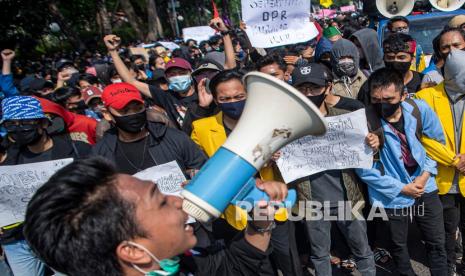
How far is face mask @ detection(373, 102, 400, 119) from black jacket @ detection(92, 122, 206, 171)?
1.23 metres

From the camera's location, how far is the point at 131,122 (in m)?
2.47

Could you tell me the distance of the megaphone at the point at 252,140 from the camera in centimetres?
128

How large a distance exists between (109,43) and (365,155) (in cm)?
249

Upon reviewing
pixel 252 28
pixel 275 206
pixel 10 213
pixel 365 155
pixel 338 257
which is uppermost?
pixel 252 28

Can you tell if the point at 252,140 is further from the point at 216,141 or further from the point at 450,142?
the point at 450,142

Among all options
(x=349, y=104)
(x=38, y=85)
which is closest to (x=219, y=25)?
(x=349, y=104)

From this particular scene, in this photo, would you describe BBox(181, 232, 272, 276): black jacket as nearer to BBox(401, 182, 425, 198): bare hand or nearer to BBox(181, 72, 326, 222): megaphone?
BBox(181, 72, 326, 222): megaphone

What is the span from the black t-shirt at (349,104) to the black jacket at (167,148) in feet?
3.33

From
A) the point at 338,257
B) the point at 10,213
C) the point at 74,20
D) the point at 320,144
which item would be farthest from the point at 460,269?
the point at 74,20

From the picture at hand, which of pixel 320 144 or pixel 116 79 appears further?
pixel 116 79

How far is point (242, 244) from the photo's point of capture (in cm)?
163

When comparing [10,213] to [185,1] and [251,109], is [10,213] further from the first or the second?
[185,1]

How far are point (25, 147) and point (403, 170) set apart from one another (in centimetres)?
263

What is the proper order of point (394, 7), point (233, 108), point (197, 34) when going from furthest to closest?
point (197, 34) → point (394, 7) → point (233, 108)
